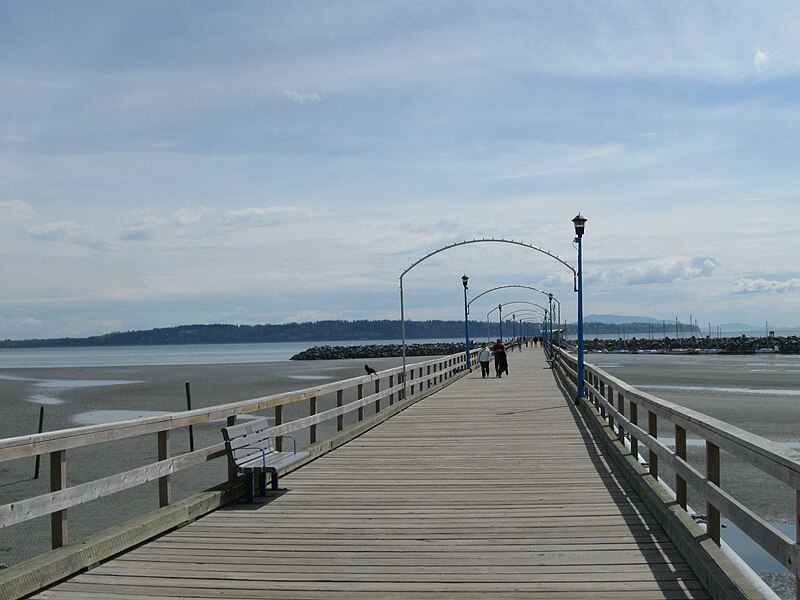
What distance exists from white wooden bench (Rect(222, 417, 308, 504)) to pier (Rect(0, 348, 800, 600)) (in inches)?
7.0

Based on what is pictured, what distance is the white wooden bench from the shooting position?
7902 mm

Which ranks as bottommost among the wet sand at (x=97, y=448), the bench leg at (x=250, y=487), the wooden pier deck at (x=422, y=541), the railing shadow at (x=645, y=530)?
the wet sand at (x=97, y=448)

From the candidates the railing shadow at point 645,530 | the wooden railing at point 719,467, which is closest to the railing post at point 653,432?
the wooden railing at point 719,467

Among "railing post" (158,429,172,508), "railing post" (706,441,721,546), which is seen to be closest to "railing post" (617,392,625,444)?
"railing post" (706,441,721,546)

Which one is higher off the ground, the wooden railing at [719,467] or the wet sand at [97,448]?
the wooden railing at [719,467]

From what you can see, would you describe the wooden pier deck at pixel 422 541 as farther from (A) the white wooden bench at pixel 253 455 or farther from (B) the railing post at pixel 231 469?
(B) the railing post at pixel 231 469

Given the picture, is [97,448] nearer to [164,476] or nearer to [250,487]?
[250,487]

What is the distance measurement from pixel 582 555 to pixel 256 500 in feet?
11.0

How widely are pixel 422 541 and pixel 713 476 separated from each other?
2191 millimetres

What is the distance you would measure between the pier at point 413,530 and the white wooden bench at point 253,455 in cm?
18

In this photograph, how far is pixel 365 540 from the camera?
6.52 m

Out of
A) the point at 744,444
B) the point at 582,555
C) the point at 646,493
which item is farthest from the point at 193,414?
the point at 744,444

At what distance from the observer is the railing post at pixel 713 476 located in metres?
5.33

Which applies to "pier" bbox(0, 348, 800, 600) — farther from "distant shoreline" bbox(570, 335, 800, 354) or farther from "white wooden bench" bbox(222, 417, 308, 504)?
"distant shoreline" bbox(570, 335, 800, 354)
